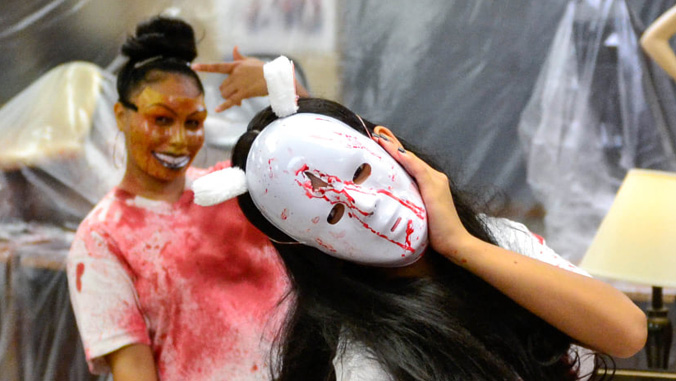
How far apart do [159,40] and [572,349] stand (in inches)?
36.1

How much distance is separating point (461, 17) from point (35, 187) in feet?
3.61

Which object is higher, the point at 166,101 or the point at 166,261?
the point at 166,101

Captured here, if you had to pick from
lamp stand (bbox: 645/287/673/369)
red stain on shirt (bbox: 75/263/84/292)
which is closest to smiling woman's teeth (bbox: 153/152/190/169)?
red stain on shirt (bbox: 75/263/84/292)

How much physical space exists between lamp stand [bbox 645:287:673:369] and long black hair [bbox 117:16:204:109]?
987 millimetres

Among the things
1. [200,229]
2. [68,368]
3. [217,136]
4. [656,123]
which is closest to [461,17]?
[656,123]

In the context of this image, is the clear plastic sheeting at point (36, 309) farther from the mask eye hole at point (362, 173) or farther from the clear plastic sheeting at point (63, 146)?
the mask eye hole at point (362, 173)

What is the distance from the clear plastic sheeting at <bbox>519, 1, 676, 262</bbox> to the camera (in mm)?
1733

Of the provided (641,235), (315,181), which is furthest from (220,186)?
(641,235)

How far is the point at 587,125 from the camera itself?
1750mm

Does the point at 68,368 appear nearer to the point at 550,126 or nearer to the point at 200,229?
Answer: the point at 200,229

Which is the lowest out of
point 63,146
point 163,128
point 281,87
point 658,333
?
point 658,333

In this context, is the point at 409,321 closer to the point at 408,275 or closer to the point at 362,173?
the point at 408,275

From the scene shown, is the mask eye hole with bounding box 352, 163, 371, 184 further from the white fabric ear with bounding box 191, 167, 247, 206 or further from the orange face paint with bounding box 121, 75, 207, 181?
the orange face paint with bounding box 121, 75, 207, 181

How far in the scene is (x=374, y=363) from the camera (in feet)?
3.07
